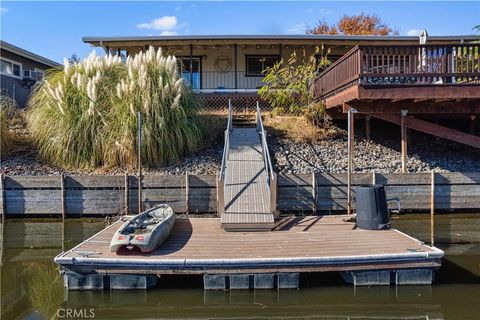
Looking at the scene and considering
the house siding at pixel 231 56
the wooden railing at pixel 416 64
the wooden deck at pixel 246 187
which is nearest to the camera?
the wooden deck at pixel 246 187

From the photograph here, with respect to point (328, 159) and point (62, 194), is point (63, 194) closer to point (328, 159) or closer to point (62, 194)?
point (62, 194)

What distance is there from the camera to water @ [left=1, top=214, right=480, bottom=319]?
537 cm

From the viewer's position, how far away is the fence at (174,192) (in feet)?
36.1

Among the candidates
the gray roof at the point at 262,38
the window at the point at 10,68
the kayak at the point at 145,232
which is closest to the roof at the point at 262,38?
the gray roof at the point at 262,38

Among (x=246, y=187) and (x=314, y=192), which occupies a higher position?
(x=246, y=187)

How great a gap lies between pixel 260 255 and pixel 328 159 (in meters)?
6.89

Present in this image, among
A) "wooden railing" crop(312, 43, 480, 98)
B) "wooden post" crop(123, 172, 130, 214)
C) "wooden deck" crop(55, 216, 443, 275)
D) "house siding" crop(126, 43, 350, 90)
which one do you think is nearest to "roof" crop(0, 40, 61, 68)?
"house siding" crop(126, 43, 350, 90)

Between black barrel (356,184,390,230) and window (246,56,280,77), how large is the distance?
13089mm

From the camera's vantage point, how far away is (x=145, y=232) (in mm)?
6789

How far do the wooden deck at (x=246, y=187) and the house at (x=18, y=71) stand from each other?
1030 cm

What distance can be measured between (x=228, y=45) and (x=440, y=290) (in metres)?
15.3

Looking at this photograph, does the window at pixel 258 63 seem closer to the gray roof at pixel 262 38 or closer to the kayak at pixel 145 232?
the gray roof at pixel 262 38

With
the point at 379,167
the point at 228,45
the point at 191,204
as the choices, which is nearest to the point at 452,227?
the point at 379,167

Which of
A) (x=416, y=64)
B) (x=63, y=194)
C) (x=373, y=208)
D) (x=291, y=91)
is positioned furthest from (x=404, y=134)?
(x=63, y=194)
